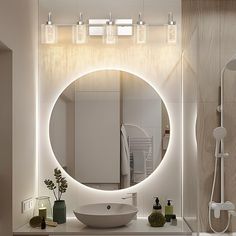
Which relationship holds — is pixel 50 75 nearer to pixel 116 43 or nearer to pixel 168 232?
pixel 116 43

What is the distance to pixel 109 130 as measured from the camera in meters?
3.78

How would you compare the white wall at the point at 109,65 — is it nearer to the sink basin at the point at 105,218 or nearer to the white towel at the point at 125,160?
the white towel at the point at 125,160

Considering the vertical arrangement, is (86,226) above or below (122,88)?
below

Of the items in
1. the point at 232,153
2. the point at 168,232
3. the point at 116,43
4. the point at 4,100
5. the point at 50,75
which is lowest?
the point at 168,232

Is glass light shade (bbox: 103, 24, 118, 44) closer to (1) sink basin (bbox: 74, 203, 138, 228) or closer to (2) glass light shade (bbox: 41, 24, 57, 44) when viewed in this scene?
(2) glass light shade (bbox: 41, 24, 57, 44)

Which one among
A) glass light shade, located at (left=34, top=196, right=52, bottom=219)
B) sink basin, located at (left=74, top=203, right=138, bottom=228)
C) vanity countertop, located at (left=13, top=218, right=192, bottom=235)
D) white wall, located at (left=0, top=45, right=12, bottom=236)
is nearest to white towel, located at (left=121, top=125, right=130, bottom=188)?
sink basin, located at (left=74, top=203, right=138, bottom=228)

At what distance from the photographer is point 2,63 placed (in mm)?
3078

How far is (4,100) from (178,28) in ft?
5.38

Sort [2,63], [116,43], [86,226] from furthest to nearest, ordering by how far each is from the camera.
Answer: [116,43] → [86,226] → [2,63]

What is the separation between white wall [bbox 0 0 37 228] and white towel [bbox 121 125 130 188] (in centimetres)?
75

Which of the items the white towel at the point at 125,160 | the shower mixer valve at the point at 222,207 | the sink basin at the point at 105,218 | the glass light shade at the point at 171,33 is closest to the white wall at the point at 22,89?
the sink basin at the point at 105,218

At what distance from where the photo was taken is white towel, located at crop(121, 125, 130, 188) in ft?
12.3

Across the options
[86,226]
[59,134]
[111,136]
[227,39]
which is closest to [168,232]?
[86,226]

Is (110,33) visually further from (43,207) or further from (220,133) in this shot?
(43,207)
